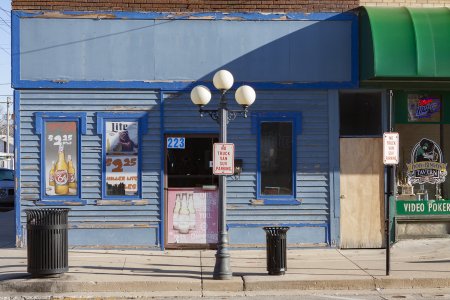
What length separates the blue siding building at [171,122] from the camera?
1403cm

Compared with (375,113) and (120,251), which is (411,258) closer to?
(375,113)

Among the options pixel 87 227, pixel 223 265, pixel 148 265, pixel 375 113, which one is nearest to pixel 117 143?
pixel 87 227

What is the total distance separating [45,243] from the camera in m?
10.7

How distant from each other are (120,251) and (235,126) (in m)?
3.54

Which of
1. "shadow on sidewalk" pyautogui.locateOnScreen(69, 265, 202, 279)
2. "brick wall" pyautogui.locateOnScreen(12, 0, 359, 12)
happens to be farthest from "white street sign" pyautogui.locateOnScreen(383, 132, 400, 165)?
"brick wall" pyautogui.locateOnScreen(12, 0, 359, 12)

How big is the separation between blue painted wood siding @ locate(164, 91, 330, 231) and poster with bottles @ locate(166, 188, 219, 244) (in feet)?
1.59

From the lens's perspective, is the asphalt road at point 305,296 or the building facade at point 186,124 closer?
the asphalt road at point 305,296

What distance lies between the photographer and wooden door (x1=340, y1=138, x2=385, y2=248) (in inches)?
564

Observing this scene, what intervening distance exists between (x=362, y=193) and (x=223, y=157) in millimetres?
4341

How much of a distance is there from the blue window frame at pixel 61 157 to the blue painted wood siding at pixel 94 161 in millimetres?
112

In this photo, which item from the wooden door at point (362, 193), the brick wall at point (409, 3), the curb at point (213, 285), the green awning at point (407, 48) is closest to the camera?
the curb at point (213, 285)

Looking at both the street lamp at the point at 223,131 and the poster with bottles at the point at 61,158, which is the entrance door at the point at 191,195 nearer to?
the poster with bottles at the point at 61,158

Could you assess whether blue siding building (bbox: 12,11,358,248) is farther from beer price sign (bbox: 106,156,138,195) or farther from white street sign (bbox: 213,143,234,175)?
white street sign (bbox: 213,143,234,175)

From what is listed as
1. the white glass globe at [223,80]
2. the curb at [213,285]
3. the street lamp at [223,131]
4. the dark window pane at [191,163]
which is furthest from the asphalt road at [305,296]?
the dark window pane at [191,163]
